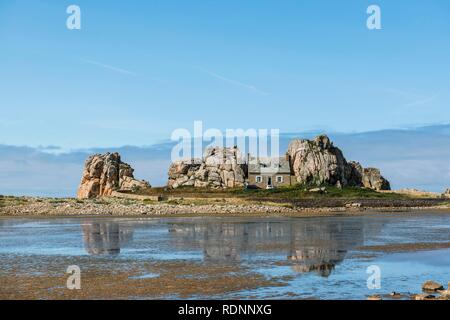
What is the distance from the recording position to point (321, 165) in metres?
100

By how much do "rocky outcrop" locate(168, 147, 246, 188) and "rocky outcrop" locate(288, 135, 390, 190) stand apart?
10079 mm

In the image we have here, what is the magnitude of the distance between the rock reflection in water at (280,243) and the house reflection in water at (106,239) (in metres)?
3.06

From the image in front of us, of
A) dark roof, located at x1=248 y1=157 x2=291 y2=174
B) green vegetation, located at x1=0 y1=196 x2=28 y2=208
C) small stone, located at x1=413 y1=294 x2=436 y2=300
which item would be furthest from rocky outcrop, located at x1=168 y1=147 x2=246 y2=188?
small stone, located at x1=413 y1=294 x2=436 y2=300

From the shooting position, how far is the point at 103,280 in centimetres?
1869

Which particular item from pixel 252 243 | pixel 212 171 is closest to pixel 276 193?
pixel 212 171

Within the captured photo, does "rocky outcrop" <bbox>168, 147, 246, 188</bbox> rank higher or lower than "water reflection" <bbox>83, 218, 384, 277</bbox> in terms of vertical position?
higher

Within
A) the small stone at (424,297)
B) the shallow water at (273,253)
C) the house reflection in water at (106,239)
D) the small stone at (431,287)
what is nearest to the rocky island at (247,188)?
the house reflection in water at (106,239)

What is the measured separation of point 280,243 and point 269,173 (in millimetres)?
70559

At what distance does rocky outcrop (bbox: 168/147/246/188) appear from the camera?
9781 cm

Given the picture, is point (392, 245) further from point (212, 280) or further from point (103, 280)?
point (103, 280)

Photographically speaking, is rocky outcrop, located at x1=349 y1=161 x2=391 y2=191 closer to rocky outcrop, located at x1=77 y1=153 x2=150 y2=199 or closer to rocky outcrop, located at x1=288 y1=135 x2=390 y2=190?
rocky outcrop, located at x1=288 y1=135 x2=390 y2=190

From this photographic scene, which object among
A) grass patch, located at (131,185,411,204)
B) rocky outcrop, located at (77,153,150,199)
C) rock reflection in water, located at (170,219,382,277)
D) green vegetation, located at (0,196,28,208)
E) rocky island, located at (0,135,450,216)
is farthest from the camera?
rocky outcrop, located at (77,153,150,199)

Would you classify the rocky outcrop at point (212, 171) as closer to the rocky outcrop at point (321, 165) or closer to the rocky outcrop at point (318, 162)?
the rocky outcrop at point (318, 162)
